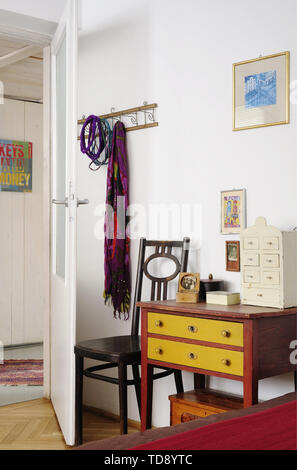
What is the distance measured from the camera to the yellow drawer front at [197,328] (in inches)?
84.6

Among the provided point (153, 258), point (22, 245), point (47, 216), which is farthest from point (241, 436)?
point (22, 245)

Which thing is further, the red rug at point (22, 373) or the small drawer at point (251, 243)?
the red rug at point (22, 373)

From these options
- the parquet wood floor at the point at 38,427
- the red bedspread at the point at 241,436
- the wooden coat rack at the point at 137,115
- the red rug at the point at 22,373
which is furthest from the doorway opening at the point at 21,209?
the red bedspread at the point at 241,436

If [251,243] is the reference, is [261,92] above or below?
above

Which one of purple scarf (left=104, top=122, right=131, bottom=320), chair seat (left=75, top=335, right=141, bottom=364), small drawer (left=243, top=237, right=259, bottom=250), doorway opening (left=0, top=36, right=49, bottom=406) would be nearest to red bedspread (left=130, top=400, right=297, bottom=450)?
small drawer (left=243, top=237, right=259, bottom=250)

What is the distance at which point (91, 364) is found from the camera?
3496 mm

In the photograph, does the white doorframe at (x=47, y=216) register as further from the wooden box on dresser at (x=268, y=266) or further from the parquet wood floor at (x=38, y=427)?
the wooden box on dresser at (x=268, y=266)

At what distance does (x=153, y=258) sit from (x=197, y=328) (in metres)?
0.73

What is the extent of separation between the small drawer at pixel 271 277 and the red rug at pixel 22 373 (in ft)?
7.28

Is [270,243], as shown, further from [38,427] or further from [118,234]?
[38,427]

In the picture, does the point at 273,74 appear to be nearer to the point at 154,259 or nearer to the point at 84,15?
the point at 154,259

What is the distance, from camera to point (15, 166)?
535cm

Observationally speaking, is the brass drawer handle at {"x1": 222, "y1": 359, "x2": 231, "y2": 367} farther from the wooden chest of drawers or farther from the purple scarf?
the purple scarf
